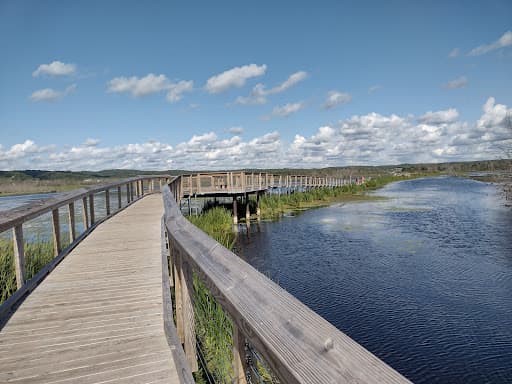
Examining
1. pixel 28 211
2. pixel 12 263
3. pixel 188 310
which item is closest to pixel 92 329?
pixel 188 310

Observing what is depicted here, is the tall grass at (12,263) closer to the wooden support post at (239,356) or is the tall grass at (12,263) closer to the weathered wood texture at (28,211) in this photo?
the weathered wood texture at (28,211)

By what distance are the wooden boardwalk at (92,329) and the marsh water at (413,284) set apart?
15.1 ft

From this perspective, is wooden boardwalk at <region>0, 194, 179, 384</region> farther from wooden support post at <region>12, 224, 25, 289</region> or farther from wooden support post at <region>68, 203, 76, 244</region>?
wooden support post at <region>68, 203, 76, 244</region>

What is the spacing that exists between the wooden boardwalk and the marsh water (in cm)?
459

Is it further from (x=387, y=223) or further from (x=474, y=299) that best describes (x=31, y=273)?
(x=387, y=223)

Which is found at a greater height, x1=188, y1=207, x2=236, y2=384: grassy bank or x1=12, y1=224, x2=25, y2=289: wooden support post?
x1=12, y1=224, x2=25, y2=289: wooden support post

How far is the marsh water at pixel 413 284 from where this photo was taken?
240 inches

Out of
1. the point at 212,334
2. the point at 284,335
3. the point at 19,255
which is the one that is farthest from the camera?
the point at 212,334

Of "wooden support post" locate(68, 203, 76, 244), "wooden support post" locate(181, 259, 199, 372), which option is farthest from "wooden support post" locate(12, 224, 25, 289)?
"wooden support post" locate(181, 259, 199, 372)

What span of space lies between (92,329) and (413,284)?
8403 millimetres

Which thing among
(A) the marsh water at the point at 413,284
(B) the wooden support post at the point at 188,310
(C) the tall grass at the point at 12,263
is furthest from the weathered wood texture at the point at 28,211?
(A) the marsh water at the point at 413,284

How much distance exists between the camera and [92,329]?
117 inches

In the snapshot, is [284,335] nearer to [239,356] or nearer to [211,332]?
[239,356]

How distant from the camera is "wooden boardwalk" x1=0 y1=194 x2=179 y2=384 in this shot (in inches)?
92.3
